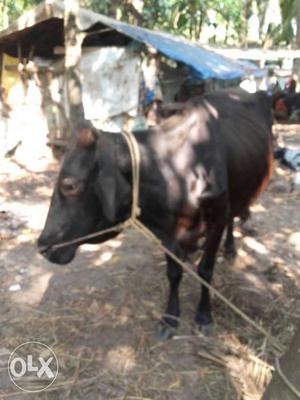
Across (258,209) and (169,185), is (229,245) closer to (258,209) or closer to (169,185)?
(258,209)

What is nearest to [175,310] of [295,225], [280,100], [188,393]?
[188,393]

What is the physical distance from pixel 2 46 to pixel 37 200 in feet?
14.0

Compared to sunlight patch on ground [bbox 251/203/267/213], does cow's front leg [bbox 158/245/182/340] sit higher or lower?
higher

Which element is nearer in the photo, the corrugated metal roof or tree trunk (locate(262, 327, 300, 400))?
tree trunk (locate(262, 327, 300, 400))

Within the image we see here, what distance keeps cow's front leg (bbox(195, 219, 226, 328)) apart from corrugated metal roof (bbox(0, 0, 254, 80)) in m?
5.68

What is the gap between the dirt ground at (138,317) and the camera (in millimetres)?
2998

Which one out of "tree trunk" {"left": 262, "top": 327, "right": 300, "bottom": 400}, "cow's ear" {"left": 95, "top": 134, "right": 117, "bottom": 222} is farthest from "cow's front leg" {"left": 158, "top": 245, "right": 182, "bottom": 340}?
"tree trunk" {"left": 262, "top": 327, "right": 300, "bottom": 400}

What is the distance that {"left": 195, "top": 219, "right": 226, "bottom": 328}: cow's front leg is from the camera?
11.2 ft

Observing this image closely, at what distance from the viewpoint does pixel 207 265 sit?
11.6ft

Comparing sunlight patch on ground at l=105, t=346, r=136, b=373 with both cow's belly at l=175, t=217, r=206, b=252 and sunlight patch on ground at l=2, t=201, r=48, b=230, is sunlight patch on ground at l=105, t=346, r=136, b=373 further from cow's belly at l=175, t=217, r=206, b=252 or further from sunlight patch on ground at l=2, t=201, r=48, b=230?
sunlight patch on ground at l=2, t=201, r=48, b=230

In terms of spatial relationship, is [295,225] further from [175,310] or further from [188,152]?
[188,152]

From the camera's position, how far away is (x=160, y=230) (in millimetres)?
3164

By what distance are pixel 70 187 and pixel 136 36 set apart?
21.1ft

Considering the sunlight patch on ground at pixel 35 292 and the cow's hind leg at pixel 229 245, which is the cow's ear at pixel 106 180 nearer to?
the sunlight patch on ground at pixel 35 292
